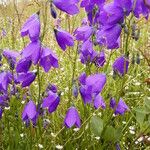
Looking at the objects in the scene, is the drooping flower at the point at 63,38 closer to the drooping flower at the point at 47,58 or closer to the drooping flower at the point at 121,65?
the drooping flower at the point at 47,58

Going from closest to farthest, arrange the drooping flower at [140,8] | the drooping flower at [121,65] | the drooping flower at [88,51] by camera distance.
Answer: the drooping flower at [140,8] < the drooping flower at [121,65] < the drooping flower at [88,51]

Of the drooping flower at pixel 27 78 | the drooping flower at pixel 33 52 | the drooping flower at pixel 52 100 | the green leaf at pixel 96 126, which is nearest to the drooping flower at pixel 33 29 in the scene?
the drooping flower at pixel 33 52

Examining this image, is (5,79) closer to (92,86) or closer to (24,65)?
(24,65)

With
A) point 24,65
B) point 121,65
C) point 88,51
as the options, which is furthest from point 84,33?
point 24,65

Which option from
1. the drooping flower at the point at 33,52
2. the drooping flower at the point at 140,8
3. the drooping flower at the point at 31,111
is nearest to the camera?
the drooping flower at the point at 140,8

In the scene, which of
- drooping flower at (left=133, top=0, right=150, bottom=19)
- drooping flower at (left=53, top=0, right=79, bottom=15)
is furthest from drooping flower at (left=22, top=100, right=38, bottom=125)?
drooping flower at (left=133, top=0, right=150, bottom=19)

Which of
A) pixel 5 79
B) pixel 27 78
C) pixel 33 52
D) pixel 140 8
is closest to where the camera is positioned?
pixel 140 8
